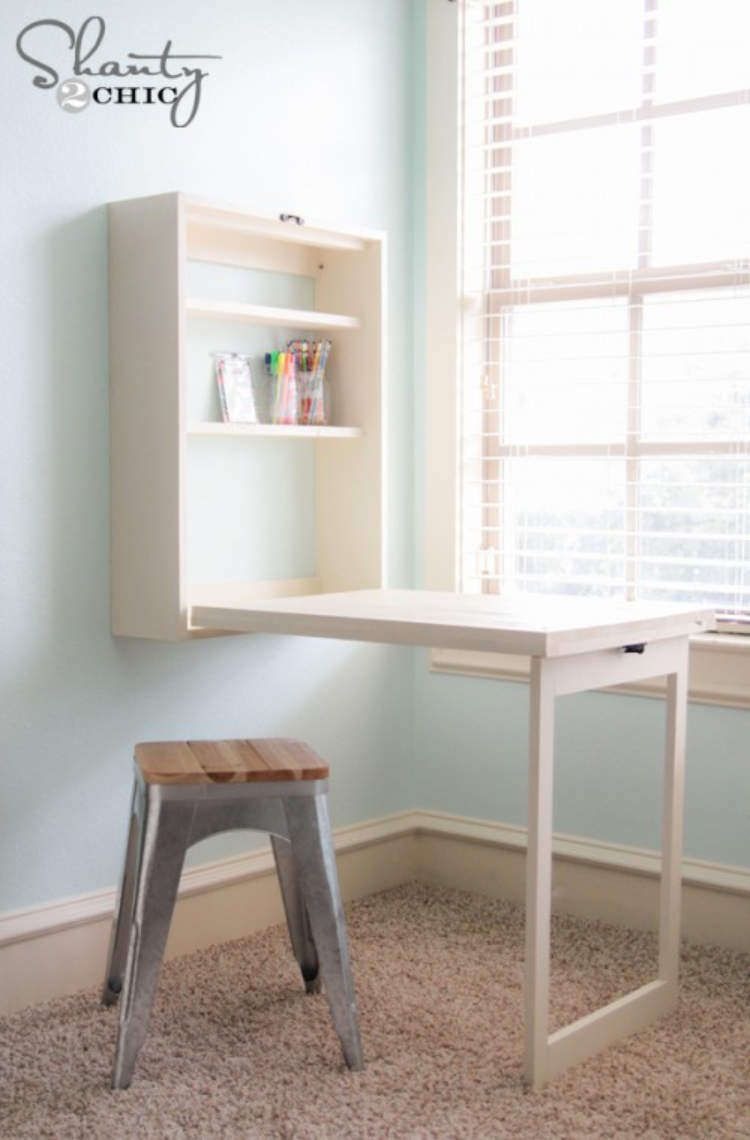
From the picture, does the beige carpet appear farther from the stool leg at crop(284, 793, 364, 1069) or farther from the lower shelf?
the lower shelf

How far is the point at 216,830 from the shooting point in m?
2.51

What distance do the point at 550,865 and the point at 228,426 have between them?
1163 millimetres

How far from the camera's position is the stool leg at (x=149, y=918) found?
244 centimetres

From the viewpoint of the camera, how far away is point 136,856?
8.83ft

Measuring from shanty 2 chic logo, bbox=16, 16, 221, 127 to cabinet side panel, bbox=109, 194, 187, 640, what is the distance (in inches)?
9.6

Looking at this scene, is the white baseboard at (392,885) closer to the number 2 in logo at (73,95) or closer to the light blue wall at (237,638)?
the light blue wall at (237,638)

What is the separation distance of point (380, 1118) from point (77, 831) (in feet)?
3.12

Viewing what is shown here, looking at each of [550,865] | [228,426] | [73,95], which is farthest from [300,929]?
[73,95]

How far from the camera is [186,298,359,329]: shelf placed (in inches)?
117

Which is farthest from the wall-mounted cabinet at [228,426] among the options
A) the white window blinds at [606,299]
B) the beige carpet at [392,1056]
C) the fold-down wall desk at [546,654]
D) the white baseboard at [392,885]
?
the beige carpet at [392,1056]

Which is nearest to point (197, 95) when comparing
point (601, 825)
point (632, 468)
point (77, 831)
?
point (632, 468)

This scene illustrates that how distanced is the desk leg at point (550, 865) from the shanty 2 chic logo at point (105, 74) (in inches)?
60.0

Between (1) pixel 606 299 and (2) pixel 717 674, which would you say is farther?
(1) pixel 606 299

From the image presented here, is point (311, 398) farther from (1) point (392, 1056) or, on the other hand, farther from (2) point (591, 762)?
(1) point (392, 1056)
